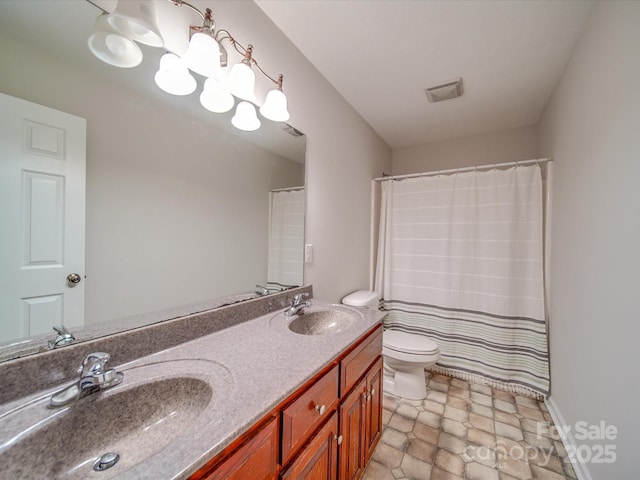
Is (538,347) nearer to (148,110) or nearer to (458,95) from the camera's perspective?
(458,95)

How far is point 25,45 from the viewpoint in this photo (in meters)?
0.66

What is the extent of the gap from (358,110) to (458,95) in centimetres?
81

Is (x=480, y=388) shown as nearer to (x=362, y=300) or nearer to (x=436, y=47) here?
(x=362, y=300)

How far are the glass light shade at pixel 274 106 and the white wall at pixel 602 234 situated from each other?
4.57 feet

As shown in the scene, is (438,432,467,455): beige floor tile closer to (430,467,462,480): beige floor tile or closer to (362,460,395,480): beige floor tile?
(430,467,462,480): beige floor tile

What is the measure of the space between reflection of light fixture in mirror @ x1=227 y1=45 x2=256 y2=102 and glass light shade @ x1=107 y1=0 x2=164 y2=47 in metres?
0.29

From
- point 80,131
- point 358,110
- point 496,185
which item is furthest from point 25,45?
point 496,185

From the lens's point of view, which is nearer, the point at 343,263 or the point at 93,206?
the point at 93,206

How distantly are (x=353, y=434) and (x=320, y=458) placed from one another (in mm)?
278

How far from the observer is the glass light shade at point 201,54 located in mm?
940

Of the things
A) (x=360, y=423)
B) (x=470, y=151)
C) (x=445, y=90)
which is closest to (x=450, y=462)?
(x=360, y=423)

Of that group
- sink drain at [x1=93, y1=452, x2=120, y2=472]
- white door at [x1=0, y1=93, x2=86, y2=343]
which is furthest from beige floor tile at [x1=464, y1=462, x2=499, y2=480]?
white door at [x1=0, y1=93, x2=86, y2=343]

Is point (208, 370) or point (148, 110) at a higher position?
point (148, 110)

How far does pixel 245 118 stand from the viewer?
4.14 ft
